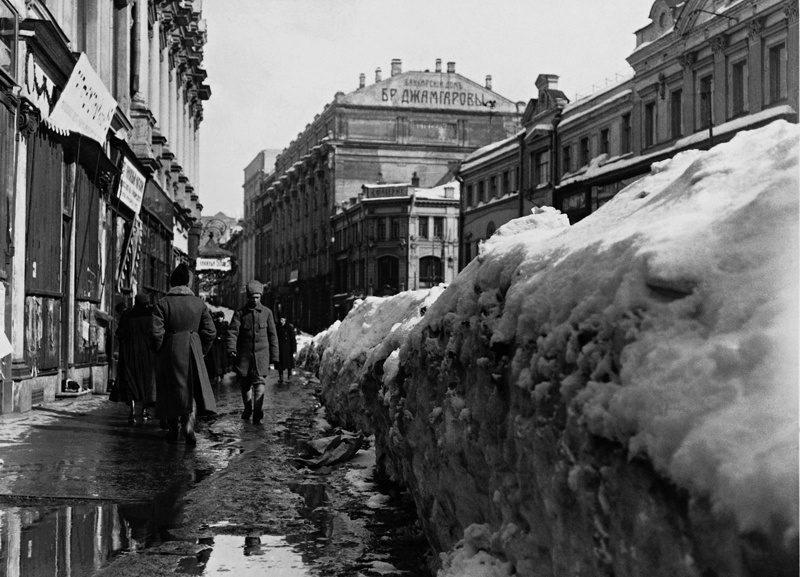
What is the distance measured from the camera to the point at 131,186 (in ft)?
71.5

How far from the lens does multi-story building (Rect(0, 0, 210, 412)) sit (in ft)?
42.1

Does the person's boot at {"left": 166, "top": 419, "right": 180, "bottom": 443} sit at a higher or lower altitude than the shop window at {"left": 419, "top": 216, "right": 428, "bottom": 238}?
lower

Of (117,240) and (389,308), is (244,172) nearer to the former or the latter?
(117,240)

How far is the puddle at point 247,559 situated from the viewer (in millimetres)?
5000

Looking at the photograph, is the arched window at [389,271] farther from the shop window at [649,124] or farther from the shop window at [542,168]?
the shop window at [649,124]

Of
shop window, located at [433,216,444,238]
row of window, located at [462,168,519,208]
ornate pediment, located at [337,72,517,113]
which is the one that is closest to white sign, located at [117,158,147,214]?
row of window, located at [462,168,519,208]

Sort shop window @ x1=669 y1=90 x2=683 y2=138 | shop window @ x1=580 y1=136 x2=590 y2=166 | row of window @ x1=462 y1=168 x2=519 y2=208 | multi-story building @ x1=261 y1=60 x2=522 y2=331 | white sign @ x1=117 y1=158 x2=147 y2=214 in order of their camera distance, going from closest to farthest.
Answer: white sign @ x1=117 y1=158 x2=147 y2=214
shop window @ x1=669 y1=90 x2=683 y2=138
shop window @ x1=580 y1=136 x2=590 y2=166
row of window @ x1=462 y1=168 x2=519 y2=208
multi-story building @ x1=261 y1=60 x2=522 y2=331

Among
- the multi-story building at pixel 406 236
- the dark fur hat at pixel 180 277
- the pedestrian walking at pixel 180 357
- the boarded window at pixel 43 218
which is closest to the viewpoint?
the pedestrian walking at pixel 180 357

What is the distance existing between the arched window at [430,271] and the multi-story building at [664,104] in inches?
787

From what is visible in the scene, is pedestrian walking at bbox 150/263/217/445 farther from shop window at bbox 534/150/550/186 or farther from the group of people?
shop window at bbox 534/150/550/186

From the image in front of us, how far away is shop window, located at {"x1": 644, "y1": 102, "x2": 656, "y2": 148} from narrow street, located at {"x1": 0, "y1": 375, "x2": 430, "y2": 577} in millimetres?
31419

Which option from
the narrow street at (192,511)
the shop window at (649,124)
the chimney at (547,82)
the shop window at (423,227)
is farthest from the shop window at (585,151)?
the narrow street at (192,511)

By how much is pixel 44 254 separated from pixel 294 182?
8519 centimetres

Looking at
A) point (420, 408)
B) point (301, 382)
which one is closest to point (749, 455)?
point (420, 408)
